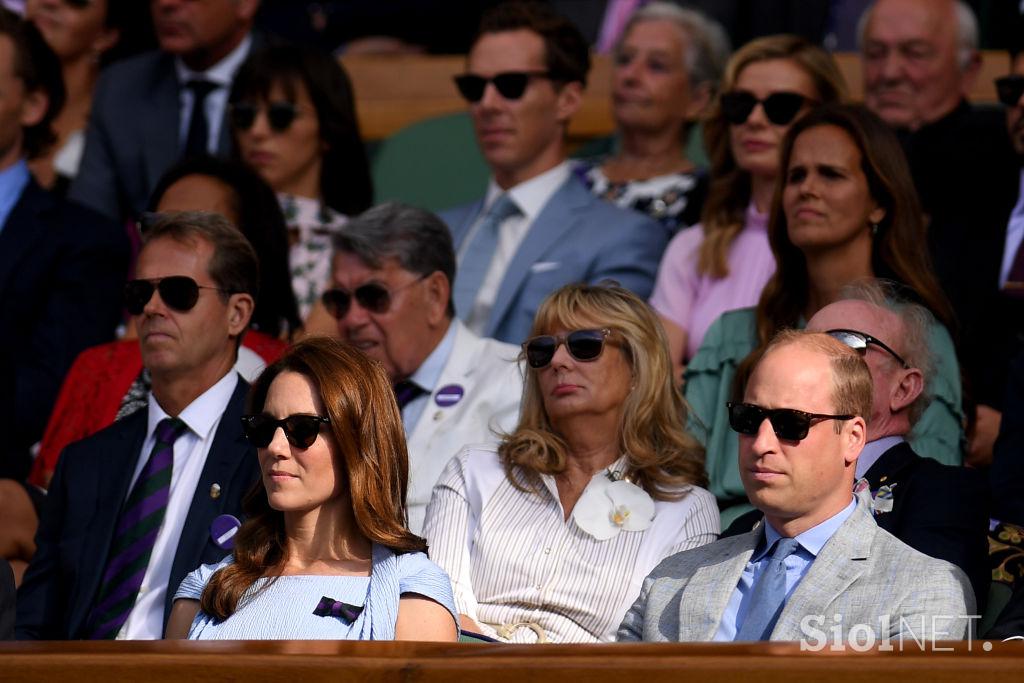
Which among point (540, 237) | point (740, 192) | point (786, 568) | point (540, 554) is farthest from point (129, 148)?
point (786, 568)

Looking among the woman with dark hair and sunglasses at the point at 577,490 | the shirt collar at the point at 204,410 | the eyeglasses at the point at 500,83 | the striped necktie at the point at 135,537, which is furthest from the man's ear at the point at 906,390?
the eyeglasses at the point at 500,83

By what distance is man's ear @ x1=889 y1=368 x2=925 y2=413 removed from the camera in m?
4.30

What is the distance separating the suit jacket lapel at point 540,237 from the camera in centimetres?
575

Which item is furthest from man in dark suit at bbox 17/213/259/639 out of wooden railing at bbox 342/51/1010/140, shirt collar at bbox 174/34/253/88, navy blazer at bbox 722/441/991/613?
wooden railing at bbox 342/51/1010/140

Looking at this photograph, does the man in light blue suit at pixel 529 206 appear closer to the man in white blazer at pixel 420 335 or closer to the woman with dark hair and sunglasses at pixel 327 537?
the man in white blazer at pixel 420 335

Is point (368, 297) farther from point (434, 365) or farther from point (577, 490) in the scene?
point (577, 490)

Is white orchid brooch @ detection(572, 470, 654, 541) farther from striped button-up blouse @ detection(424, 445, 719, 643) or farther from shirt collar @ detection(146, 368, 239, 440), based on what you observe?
shirt collar @ detection(146, 368, 239, 440)

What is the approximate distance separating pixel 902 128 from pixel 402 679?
3.81 m

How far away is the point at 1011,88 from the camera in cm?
547

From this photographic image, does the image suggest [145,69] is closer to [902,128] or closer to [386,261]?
[386,261]

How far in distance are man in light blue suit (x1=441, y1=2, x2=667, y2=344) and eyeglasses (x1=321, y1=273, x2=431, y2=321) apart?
57cm

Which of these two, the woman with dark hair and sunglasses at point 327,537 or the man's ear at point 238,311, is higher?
the woman with dark hair and sunglasses at point 327,537

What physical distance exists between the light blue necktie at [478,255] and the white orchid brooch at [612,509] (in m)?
1.73

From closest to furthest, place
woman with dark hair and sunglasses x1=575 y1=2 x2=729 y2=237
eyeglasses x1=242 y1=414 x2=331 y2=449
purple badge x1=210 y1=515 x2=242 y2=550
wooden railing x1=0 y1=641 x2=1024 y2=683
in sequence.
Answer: wooden railing x1=0 y1=641 x2=1024 y2=683 → eyeglasses x1=242 y1=414 x2=331 y2=449 → purple badge x1=210 y1=515 x2=242 y2=550 → woman with dark hair and sunglasses x1=575 y1=2 x2=729 y2=237
